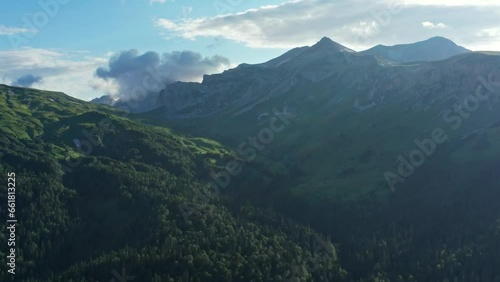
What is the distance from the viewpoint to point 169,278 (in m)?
200
